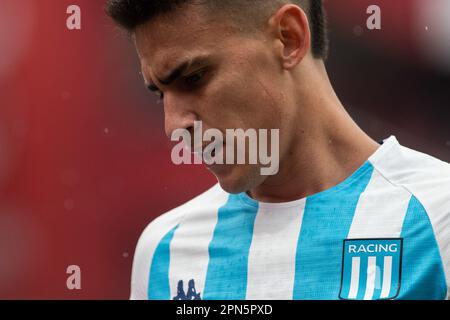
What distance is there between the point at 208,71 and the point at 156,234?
659mm

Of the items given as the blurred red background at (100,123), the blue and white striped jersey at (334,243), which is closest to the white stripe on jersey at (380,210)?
the blue and white striped jersey at (334,243)

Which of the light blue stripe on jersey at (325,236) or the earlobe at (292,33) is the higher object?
the earlobe at (292,33)

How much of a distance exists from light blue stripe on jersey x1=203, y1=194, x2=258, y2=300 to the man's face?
9.7 inches

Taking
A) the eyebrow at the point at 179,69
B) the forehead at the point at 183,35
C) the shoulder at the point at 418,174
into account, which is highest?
the forehead at the point at 183,35

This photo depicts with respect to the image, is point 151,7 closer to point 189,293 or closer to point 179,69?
point 179,69

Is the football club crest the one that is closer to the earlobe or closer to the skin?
the skin

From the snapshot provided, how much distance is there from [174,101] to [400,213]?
2.01ft

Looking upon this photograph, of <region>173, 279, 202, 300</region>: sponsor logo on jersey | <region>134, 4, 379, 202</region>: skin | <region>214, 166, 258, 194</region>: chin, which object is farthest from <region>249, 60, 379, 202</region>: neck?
<region>173, 279, 202, 300</region>: sponsor logo on jersey

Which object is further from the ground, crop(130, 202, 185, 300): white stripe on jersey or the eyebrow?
the eyebrow

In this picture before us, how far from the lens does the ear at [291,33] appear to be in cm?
197

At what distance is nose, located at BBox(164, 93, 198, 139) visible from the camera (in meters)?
1.90

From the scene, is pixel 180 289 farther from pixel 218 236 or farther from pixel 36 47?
pixel 36 47

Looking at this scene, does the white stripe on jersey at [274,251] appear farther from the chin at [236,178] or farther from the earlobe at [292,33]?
the earlobe at [292,33]
